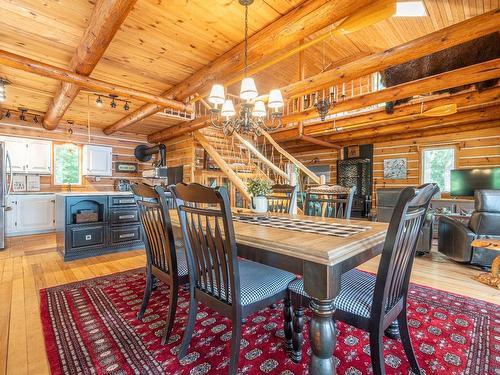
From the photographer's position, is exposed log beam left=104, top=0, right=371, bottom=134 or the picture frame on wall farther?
the picture frame on wall

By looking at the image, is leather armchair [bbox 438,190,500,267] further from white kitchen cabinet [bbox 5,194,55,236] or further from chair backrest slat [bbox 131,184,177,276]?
white kitchen cabinet [bbox 5,194,55,236]

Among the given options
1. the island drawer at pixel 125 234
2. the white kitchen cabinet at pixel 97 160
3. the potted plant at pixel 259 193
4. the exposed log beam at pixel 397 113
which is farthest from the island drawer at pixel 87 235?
the exposed log beam at pixel 397 113

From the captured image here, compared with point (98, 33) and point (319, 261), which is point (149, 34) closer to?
point (98, 33)

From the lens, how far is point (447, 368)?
1.46 metres

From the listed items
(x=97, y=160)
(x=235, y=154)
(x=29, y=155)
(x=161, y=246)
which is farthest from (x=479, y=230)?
(x=29, y=155)

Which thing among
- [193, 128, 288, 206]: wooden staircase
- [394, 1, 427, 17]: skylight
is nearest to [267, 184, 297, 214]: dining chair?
[394, 1, 427, 17]: skylight

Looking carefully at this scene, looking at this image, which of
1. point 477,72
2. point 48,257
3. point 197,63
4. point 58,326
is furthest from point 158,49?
point 477,72

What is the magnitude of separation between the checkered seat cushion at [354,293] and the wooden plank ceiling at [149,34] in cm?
238

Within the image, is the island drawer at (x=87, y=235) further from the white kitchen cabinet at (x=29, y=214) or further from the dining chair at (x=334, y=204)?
the dining chair at (x=334, y=204)

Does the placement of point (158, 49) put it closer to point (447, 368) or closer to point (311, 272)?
point (311, 272)

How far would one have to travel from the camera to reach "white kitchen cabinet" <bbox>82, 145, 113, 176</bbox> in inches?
247

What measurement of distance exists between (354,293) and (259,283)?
1.69 ft

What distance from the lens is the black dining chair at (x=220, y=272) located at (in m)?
1.23

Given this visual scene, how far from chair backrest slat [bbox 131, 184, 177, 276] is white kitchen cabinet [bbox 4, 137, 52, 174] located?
17.7 ft
